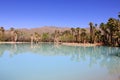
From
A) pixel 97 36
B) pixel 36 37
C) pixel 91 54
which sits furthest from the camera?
pixel 36 37

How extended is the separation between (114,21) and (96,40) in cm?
2084

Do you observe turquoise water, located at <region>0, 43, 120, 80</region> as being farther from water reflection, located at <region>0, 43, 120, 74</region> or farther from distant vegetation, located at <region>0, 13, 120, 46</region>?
distant vegetation, located at <region>0, 13, 120, 46</region>

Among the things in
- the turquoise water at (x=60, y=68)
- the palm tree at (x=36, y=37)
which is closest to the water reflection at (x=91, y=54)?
the turquoise water at (x=60, y=68)

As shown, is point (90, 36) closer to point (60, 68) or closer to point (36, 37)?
point (36, 37)

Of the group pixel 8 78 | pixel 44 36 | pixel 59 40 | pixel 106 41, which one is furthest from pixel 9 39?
pixel 8 78

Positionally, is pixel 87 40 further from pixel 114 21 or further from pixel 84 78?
pixel 84 78

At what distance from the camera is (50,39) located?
378ft

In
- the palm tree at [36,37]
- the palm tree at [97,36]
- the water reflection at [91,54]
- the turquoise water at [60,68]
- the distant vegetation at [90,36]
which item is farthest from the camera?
the palm tree at [36,37]

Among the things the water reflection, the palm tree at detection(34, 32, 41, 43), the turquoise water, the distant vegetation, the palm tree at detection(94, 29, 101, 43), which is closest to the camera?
the turquoise water

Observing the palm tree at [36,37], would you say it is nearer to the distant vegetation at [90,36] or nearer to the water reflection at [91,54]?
the distant vegetation at [90,36]

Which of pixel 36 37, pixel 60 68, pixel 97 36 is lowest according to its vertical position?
pixel 60 68

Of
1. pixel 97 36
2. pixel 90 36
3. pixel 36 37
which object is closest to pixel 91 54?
pixel 97 36

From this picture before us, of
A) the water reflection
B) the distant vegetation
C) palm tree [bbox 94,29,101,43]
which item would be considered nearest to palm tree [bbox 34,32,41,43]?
the distant vegetation

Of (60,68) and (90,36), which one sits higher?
(90,36)
